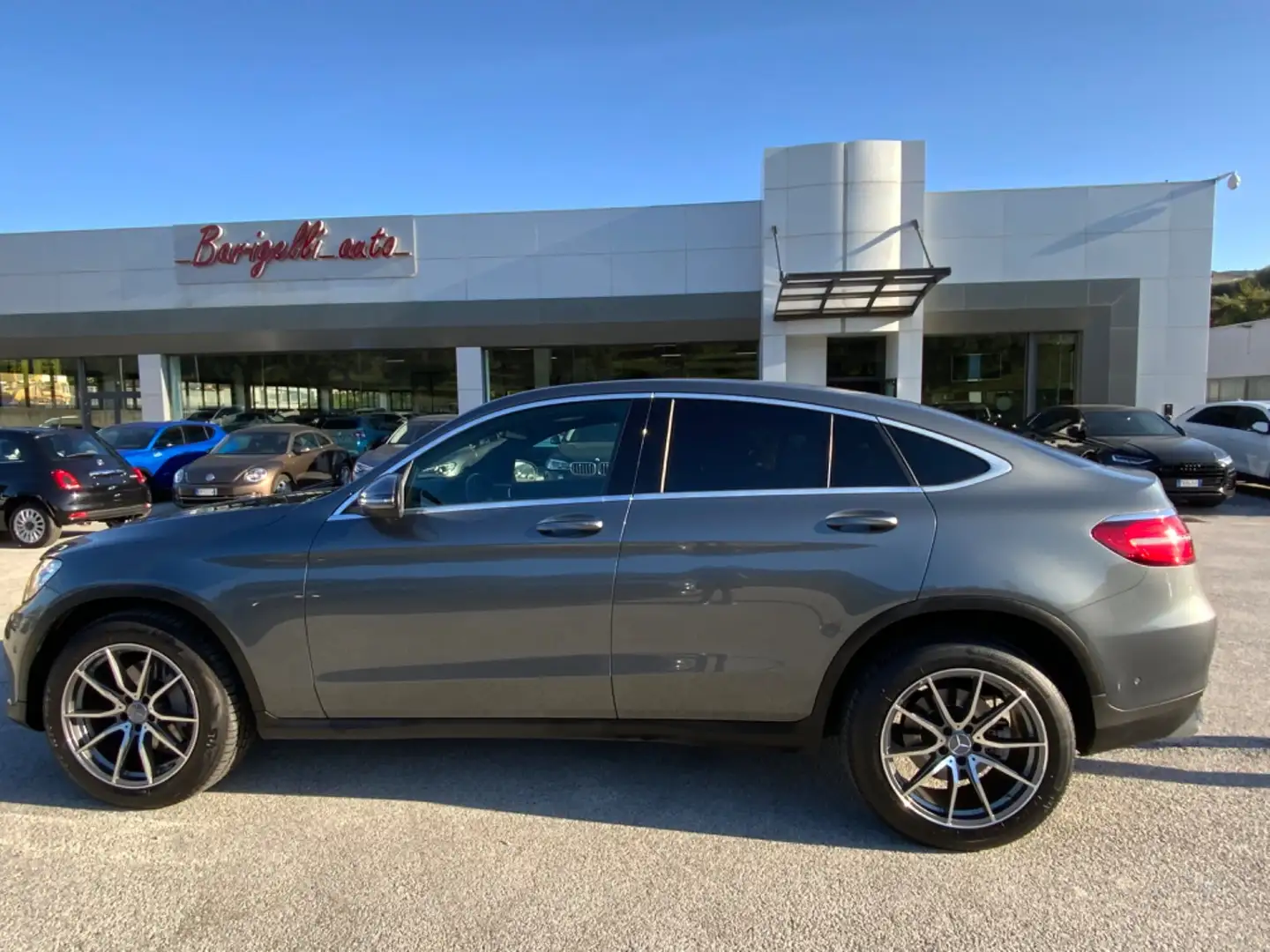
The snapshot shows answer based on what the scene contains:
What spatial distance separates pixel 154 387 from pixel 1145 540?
25623mm

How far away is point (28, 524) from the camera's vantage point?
928 cm

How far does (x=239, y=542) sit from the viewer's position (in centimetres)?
301

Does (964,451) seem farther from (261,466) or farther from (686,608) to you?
(261,466)

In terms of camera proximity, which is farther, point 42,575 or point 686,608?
point 42,575

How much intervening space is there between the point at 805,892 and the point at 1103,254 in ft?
66.1

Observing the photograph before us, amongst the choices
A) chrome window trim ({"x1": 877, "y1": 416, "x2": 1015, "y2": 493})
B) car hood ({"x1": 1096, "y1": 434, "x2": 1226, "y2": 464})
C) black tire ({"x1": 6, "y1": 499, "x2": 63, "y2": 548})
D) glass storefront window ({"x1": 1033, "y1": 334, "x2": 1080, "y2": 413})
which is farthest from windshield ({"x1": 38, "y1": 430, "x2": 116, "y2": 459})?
glass storefront window ({"x1": 1033, "y1": 334, "x2": 1080, "y2": 413})

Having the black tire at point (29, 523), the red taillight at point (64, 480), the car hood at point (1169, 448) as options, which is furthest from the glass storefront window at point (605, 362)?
the black tire at point (29, 523)

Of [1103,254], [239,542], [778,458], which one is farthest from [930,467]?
[1103,254]

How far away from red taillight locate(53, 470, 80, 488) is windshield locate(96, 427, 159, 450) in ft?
15.1

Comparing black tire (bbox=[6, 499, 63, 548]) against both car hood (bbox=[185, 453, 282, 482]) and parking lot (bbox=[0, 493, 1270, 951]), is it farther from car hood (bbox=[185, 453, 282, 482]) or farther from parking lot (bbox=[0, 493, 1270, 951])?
parking lot (bbox=[0, 493, 1270, 951])

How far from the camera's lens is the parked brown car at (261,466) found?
37.9ft

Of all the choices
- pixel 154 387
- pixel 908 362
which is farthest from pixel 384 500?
pixel 154 387

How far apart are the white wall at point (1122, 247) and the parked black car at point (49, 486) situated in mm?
17532

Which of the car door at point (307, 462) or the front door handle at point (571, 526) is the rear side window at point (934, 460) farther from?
the car door at point (307, 462)
